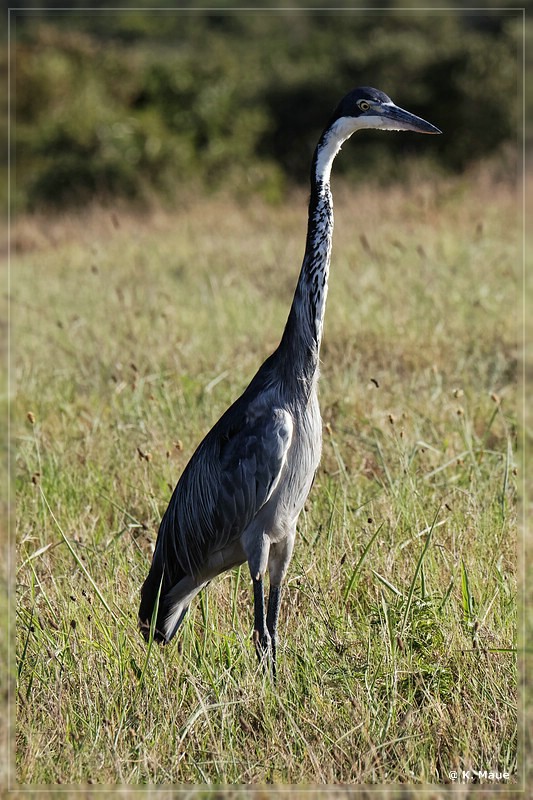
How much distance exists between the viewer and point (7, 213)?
1573cm

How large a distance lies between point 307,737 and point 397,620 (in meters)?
0.50

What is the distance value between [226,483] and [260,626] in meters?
0.46

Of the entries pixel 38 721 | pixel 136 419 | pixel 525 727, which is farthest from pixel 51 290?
pixel 525 727

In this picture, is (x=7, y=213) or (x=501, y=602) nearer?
(x=501, y=602)

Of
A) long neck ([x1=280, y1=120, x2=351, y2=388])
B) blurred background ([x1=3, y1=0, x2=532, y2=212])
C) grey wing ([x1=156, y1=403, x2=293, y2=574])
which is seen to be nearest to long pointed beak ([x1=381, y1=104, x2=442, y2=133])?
long neck ([x1=280, y1=120, x2=351, y2=388])

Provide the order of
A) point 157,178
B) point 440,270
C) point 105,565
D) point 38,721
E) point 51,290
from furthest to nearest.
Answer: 1. point 157,178
2. point 51,290
3. point 440,270
4. point 105,565
5. point 38,721

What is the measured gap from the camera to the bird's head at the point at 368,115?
301cm

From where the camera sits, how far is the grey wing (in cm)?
296

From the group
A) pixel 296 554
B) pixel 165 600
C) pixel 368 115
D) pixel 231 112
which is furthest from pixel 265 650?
pixel 231 112

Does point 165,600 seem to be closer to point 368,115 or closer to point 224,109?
point 368,115

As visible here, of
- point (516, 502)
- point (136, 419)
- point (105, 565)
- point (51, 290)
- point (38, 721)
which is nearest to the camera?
point (38, 721)

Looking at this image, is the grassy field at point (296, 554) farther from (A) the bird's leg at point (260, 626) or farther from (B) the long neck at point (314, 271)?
(B) the long neck at point (314, 271)

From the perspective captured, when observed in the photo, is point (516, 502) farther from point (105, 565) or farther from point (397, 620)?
point (105, 565)

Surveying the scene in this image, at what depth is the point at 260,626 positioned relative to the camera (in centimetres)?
Result: 304
